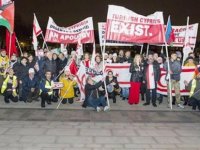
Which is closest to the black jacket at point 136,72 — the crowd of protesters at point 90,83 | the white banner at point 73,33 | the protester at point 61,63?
the crowd of protesters at point 90,83

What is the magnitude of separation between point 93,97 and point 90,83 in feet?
1.60

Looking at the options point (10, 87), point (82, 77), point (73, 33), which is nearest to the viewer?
point (82, 77)

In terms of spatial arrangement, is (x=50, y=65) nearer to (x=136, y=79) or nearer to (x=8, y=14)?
(x=8, y=14)

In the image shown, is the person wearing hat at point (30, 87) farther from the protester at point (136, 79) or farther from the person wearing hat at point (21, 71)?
the protester at point (136, 79)

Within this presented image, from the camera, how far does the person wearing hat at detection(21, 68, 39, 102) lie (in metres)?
13.6

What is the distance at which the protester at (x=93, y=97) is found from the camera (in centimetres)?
1212

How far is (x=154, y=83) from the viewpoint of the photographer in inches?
518

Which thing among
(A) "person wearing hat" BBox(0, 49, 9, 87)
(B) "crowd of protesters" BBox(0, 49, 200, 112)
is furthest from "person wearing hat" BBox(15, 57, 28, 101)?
(A) "person wearing hat" BBox(0, 49, 9, 87)

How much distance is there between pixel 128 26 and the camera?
12461mm

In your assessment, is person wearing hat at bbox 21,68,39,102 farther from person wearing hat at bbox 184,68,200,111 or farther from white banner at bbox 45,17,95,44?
person wearing hat at bbox 184,68,200,111


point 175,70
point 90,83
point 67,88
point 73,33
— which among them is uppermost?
point 73,33

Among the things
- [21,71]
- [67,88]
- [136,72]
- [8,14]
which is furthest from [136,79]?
[8,14]

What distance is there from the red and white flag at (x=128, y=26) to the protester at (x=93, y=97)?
4.81 ft

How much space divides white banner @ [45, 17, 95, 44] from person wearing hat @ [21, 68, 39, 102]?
247cm
